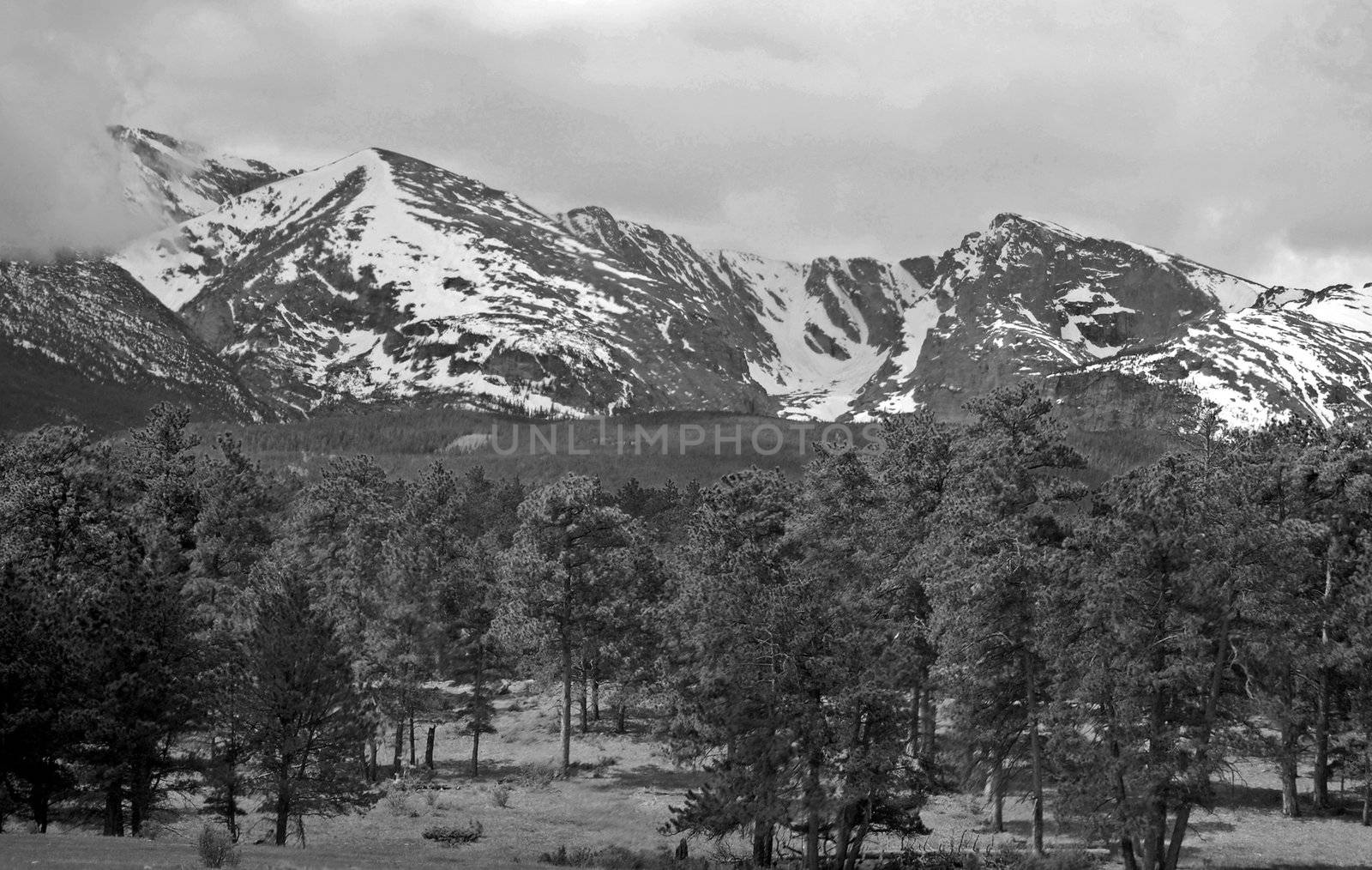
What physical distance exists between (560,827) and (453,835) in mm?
4458

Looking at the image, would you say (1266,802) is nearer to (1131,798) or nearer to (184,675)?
(1131,798)

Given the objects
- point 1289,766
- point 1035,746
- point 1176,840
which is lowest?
point 1176,840

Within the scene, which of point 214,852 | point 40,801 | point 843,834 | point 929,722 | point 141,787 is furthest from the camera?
point 929,722

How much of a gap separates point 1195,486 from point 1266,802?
909 inches

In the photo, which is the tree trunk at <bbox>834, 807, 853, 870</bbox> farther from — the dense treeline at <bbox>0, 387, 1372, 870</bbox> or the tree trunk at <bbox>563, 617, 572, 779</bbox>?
the tree trunk at <bbox>563, 617, 572, 779</bbox>

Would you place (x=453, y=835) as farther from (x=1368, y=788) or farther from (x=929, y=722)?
(x=1368, y=788)

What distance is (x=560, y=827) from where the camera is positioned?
4903cm

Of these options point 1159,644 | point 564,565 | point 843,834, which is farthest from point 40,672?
point 1159,644

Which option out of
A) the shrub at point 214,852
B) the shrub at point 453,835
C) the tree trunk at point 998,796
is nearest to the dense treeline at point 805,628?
the tree trunk at point 998,796

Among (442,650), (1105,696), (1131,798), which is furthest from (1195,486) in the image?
(442,650)

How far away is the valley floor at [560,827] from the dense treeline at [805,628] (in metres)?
1.86

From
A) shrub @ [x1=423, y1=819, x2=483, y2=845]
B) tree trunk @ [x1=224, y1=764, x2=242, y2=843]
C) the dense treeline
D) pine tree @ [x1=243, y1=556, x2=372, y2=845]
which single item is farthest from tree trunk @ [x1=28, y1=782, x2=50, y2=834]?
shrub @ [x1=423, y1=819, x2=483, y2=845]

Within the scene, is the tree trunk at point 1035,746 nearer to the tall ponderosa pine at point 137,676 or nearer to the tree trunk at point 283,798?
the tree trunk at point 283,798

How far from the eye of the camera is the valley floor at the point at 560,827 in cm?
3403
